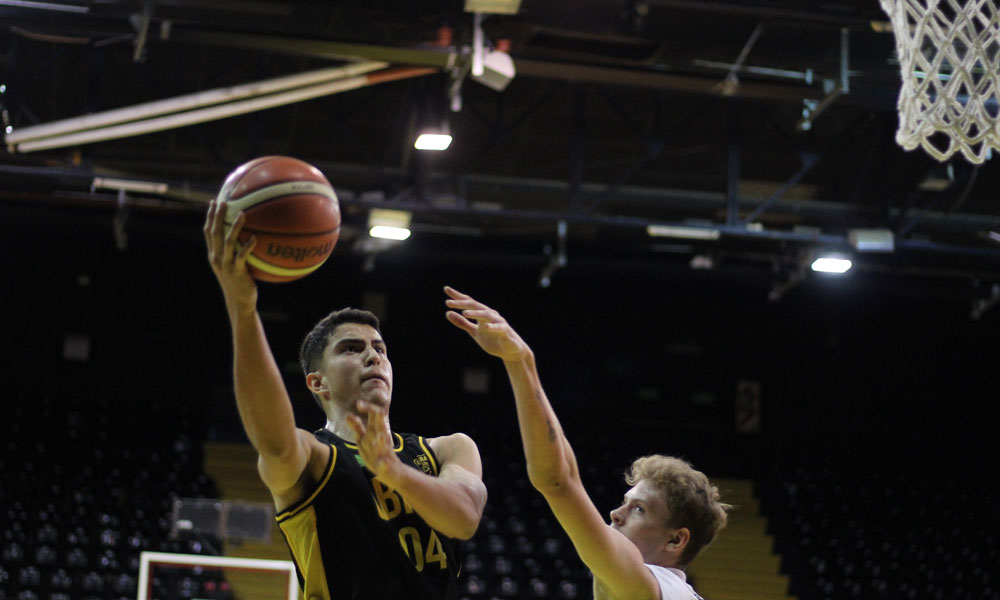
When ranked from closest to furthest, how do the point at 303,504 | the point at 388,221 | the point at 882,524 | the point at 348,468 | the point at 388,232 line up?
the point at 303,504 → the point at 348,468 → the point at 388,221 → the point at 388,232 → the point at 882,524

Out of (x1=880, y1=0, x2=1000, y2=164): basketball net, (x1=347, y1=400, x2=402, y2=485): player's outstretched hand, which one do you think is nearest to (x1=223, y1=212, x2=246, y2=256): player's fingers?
(x1=347, y1=400, x2=402, y2=485): player's outstretched hand

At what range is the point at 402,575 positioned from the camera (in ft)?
9.19

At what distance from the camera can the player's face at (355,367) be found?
9.77ft

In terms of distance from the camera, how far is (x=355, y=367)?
3006 mm

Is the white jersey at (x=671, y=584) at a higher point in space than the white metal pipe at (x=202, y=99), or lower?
lower

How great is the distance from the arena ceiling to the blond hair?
5.05 m

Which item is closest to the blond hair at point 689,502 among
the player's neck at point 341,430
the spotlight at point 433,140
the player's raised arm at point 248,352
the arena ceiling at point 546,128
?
the player's neck at point 341,430

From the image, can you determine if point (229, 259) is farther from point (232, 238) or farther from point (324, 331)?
point (324, 331)

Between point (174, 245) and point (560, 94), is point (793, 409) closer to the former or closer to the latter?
point (560, 94)

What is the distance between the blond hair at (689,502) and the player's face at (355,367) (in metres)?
0.79

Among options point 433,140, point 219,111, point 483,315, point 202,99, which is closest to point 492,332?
point 483,315

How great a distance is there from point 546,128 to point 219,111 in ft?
12.7

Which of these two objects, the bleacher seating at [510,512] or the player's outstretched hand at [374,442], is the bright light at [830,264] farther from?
the player's outstretched hand at [374,442]

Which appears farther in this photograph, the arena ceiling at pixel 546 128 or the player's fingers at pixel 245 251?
the arena ceiling at pixel 546 128
